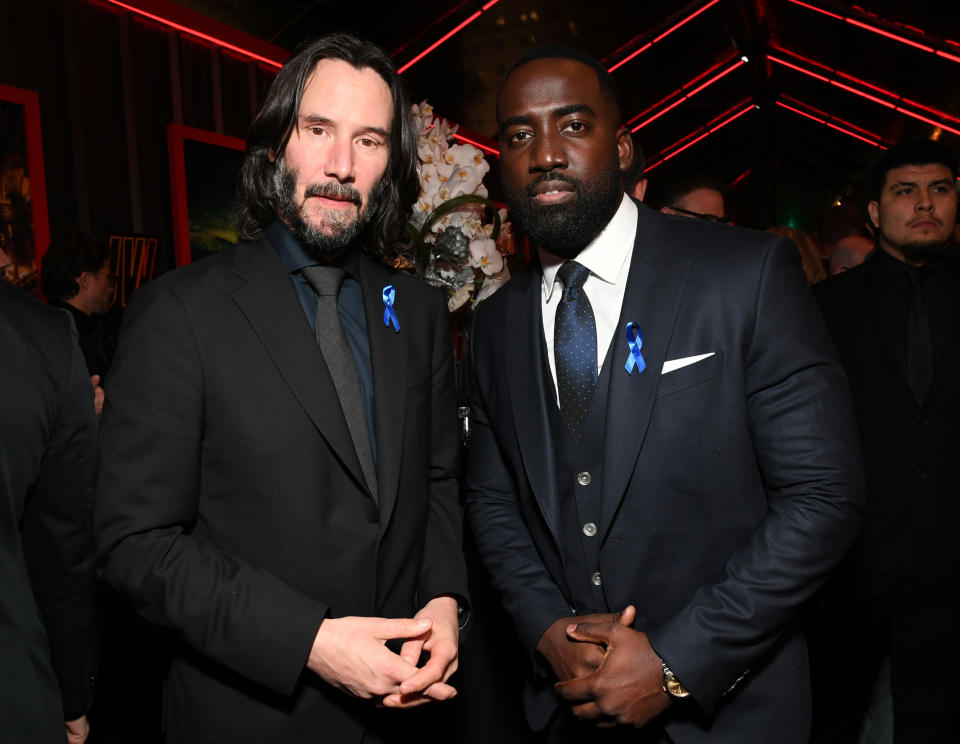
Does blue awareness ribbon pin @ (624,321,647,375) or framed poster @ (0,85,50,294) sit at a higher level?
framed poster @ (0,85,50,294)

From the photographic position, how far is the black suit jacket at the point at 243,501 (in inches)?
49.1

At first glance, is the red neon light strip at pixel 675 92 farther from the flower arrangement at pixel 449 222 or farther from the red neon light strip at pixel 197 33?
the flower arrangement at pixel 449 222

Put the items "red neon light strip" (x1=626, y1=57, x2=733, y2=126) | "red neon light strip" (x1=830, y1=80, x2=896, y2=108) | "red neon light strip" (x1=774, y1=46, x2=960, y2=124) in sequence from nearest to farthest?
"red neon light strip" (x1=774, y1=46, x2=960, y2=124)
"red neon light strip" (x1=830, y1=80, x2=896, y2=108)
"red neon light strip" (x1=626, y1=57, x2=733, y2=126)

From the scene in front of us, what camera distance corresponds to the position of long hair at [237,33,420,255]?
5.25 feet

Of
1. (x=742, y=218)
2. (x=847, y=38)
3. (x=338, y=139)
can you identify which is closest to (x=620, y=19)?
(x=847, y=38)

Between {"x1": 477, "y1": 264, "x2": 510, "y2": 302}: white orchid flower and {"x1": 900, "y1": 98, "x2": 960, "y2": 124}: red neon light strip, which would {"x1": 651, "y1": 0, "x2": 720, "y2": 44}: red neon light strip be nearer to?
{"x1": 900, "y1": 98, "x2": 960, "y2": 124}: red neon light strip

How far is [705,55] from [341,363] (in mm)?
11265

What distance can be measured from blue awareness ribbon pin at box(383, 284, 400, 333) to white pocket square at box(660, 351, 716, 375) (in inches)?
21.6

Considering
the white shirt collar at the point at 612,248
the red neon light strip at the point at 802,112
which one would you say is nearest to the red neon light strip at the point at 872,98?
the red neon light strip at the point at 802,112

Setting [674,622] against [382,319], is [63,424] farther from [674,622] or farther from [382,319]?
[674,622]

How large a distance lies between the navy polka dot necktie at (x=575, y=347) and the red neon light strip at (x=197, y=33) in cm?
415

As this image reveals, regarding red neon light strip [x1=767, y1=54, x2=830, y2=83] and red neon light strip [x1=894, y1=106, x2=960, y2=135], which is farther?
red neon light strip [x1=767, y1=54, x2=830, y2=83]

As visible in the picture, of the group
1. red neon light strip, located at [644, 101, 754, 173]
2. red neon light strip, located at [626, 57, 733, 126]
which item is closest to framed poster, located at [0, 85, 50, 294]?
red neon light strip, located at [626, 57, 733, 126]

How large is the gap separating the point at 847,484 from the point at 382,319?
0.96 m
